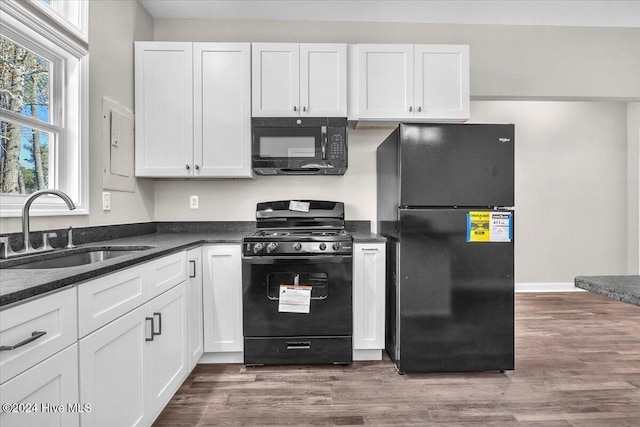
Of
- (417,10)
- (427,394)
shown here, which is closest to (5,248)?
(427,394)

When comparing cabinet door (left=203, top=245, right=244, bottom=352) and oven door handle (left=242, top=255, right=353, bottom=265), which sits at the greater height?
oven door handle (left=242, top=255, right=353, bottom=265)

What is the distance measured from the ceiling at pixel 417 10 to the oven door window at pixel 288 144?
3.48ft

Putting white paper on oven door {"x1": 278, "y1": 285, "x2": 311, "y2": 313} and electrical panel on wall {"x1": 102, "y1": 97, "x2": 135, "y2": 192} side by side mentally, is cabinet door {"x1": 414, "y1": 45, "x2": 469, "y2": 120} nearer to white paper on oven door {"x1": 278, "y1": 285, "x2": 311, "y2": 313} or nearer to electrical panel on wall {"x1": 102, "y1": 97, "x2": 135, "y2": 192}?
white paper on oven door {"x1": 278, "y1": 285, "x2": 311, "y2": 313}

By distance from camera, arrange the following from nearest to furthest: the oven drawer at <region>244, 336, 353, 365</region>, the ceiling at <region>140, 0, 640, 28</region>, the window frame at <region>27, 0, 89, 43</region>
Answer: the window frame at <region>27, 0, 89, 43</region>, the oven drawer at <region>244, 336, 353, 365</region>, the ceiling at <region>140, 0, 640, 28</region>

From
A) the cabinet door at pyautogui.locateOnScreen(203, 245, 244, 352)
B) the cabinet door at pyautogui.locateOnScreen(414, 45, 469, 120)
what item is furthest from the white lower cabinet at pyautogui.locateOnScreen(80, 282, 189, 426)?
the cabinet door at pyautogui.locateOnScreen(414, 45, 469, 120)

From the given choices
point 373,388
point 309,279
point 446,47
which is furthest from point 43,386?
point 446,47

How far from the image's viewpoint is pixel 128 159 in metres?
2.63

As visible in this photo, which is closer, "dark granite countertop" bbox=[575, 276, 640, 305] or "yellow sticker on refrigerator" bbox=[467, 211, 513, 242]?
"dark granite countertop" bbox=[575, 276, 640, 305]

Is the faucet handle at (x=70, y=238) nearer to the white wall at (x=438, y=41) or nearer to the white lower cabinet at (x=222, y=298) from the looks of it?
the white lower cabinet at (x=222, y=298)

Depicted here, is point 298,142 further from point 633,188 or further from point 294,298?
point 633,188

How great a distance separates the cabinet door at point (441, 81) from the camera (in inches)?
108

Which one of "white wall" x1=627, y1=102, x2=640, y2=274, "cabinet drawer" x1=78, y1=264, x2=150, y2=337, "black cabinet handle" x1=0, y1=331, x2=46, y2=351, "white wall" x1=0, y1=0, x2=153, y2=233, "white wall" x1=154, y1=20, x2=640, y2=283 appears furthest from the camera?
"white wall" x1=627, y1=102, x2=640, y2=274

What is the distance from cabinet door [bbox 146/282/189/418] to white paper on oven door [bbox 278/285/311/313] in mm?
611

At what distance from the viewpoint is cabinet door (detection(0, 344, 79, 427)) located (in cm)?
88
